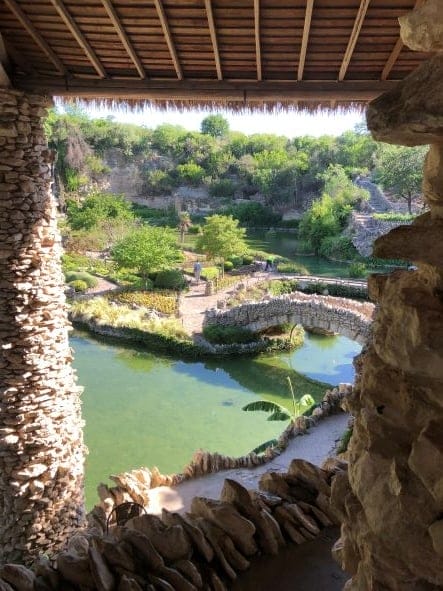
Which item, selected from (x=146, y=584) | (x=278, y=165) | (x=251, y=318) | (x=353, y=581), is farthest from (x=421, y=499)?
(x=278, y=165)

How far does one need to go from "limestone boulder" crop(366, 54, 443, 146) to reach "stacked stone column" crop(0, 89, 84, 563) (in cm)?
393

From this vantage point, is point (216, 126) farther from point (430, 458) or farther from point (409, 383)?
point (430, 458)

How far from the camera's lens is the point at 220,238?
20797 mm

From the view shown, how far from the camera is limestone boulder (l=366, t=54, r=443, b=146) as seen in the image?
1078 mm

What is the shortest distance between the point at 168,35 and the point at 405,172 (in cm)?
2295

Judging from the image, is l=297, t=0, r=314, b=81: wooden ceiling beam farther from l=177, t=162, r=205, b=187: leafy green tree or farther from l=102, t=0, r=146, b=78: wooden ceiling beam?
l=177, t=162, r=205, b=187: leafy green tree

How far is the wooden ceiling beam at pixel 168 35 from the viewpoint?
374 centimetres

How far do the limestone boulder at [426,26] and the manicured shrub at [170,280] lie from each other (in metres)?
18.7

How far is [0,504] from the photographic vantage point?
16.1 feet

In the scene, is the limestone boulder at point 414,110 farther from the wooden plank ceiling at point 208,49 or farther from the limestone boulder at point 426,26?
the wooden plank ceiling at point 208,49

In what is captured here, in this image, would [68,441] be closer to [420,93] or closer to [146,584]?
[146,584]

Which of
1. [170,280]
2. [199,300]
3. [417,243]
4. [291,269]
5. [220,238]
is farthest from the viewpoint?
[291,269]

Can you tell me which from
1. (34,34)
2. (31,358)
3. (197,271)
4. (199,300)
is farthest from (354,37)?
(197,271)

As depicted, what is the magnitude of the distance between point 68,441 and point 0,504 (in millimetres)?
812
